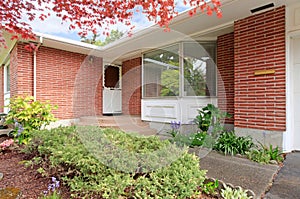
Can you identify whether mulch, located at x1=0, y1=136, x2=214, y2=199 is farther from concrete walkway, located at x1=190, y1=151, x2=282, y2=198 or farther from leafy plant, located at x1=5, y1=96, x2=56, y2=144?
leafy plant, located at x1=5, y1=96, x2=56, y2=144

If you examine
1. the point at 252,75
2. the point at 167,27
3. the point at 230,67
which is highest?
the point at 167,27

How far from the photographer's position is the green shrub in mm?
1773

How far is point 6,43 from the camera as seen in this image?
573 cm

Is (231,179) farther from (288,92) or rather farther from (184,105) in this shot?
(184,105)

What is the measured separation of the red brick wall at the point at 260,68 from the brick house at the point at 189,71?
0.06ft

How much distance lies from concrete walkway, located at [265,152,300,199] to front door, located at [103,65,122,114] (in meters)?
5.77

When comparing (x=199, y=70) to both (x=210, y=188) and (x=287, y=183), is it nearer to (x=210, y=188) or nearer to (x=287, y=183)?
(x=287, y=183)

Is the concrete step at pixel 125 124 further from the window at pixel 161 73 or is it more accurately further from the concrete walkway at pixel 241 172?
the concrete walkway at pixel 241 172

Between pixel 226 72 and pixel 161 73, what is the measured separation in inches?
71.2

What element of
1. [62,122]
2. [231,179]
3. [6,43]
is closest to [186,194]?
[231,179]

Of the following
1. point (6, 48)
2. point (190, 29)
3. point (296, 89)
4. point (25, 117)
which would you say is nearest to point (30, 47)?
point (6, 48)

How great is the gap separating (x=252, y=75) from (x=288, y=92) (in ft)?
2.24

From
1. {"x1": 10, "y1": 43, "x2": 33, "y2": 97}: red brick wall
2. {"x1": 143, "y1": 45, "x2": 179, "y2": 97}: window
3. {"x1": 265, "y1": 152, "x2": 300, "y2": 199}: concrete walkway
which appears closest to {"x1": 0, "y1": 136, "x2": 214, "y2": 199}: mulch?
{"x1": 265, "y1": 152, "x2": 300, "y2": 199}: concrete walkway

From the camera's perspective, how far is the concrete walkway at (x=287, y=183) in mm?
1966
